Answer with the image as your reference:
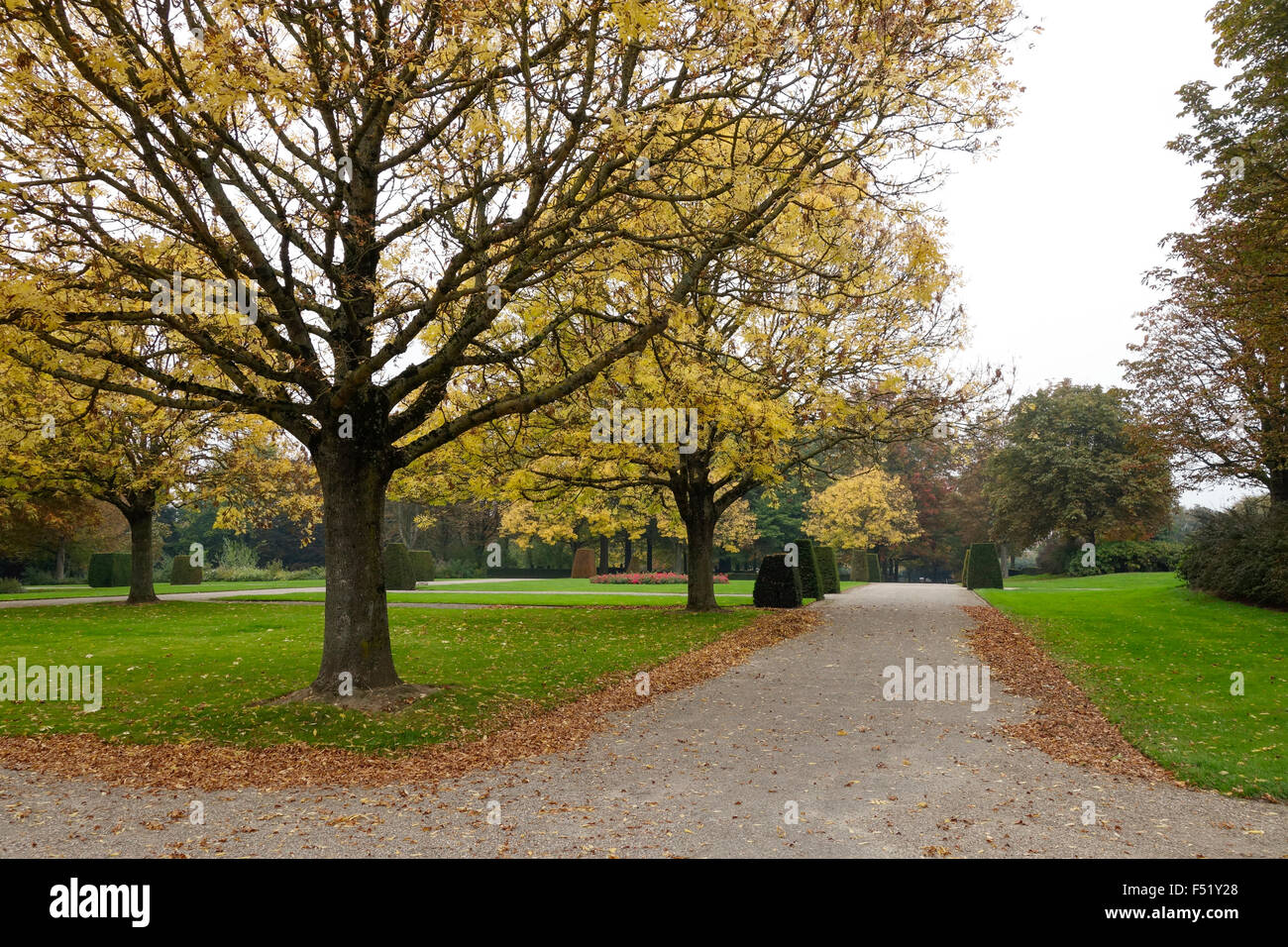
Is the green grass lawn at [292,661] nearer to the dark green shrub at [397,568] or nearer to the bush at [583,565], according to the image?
the dark green shrub at [397,568]

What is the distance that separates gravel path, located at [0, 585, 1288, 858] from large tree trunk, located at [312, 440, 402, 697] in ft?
9.10

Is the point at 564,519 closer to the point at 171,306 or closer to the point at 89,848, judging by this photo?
the point at 171,306

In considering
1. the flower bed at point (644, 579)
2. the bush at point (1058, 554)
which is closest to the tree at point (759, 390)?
the flower bed at point (644, 579)

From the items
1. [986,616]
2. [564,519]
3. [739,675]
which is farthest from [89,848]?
[986,616]

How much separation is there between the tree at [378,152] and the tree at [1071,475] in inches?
1503

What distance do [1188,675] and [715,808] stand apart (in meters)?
8.84

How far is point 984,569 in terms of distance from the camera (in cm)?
3316

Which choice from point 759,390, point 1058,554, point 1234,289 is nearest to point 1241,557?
point 1234,289

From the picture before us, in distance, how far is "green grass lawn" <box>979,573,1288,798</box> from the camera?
7184mm

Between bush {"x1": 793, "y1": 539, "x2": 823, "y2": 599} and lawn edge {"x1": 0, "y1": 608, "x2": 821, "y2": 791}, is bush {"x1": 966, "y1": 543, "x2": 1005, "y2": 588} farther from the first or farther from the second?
lawn edge {"x1": 0, "y1": 608, "x2": 821, "y2": 791}

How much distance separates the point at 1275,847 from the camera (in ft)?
16.9

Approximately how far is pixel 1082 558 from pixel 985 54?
40.6 metres

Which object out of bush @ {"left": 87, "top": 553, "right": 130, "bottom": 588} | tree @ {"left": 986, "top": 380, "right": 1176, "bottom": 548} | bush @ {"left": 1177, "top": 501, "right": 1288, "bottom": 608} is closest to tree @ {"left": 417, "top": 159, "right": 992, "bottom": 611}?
bush @ {"left": 1177, "top": 501, "right": 1288, "bottom": 608}

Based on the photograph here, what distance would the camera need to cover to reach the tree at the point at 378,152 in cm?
717
